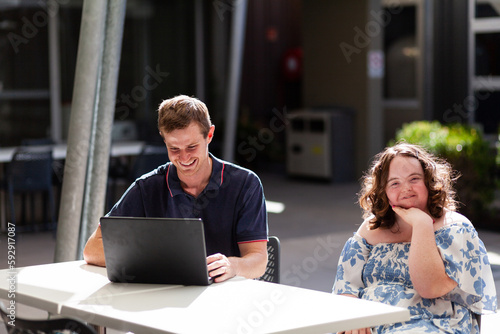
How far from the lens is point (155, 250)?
249cm

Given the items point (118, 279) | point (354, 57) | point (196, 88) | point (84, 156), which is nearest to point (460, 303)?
point (118, 279)

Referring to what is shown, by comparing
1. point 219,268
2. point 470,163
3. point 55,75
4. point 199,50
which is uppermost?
point 199,50

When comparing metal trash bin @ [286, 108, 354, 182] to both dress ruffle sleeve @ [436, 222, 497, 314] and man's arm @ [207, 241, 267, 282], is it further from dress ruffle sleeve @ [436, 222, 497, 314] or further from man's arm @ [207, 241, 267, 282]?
dress ruffle sleeve @ [436, 222, 497, 314]

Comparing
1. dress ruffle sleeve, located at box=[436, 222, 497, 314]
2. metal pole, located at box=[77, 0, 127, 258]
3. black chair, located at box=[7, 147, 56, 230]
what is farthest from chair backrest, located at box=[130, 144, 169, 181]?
dress ruffle sleeve, located at box=[436, 222, 497, 314]

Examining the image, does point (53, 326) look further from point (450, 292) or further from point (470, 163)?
point (470, 163)

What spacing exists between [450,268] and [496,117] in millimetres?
8315

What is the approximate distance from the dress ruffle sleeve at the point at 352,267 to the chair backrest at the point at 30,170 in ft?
17.3

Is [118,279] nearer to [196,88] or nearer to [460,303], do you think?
[460,303]

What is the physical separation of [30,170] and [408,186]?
218 inches

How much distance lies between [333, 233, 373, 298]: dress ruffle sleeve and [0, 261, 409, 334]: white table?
430mm

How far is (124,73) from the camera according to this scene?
12.1m

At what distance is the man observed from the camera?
114 inches

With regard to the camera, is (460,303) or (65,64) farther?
(65,64)

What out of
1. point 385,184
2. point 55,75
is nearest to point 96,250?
point 385,184
